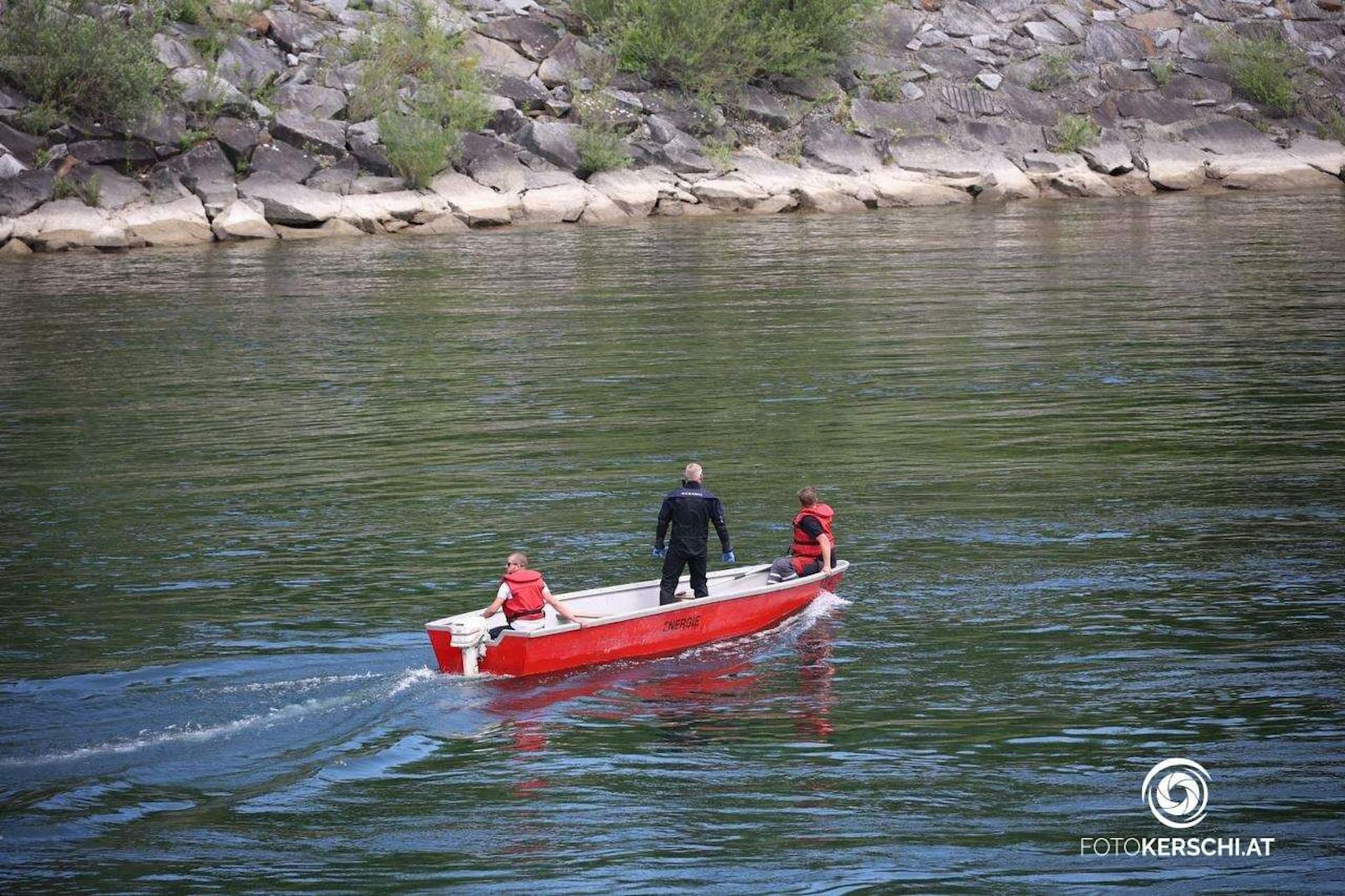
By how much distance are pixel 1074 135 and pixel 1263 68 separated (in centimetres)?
1046

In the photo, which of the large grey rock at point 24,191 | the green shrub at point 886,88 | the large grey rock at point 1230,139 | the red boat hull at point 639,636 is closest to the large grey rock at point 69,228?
the large grey rock at point 24,191

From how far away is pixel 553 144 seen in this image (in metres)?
58.4

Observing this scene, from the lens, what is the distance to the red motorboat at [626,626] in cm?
1387

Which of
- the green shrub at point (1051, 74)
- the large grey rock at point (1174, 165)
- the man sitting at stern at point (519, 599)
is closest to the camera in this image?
the man sitting at stern at point (519, 599)

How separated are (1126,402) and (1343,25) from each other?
199 feet

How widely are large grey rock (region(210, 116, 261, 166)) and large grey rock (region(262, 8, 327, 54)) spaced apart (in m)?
6.94

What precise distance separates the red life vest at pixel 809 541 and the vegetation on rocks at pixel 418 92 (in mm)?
41622

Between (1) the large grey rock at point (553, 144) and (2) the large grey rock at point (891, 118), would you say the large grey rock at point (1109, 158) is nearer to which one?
(2) the large grey rock at point (891, 118)

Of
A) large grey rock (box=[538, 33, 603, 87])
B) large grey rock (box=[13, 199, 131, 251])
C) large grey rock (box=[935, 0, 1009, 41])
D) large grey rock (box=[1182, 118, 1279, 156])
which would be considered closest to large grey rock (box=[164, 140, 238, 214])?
large grey rock (box=[13, 199, 131, 251])

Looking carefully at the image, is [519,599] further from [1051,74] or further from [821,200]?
[1051,74]

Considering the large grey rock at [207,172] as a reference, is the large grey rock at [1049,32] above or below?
above

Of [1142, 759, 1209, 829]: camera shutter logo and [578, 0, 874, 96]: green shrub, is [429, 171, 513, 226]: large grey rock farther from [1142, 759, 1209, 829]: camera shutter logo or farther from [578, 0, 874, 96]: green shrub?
[1142, 759, 1209, 829]: camera shutter logo

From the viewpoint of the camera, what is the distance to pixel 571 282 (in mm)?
40438

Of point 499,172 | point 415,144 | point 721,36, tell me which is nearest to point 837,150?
point 721,36
